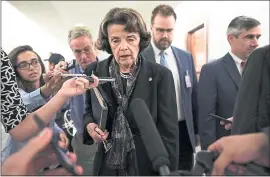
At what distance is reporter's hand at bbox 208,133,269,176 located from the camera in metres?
0.44

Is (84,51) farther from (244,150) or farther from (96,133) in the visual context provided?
(244,150)

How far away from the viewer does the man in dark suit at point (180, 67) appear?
1179 millimetres

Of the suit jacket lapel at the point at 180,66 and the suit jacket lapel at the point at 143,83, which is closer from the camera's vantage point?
the suit jacket lapel at the point at 143,83

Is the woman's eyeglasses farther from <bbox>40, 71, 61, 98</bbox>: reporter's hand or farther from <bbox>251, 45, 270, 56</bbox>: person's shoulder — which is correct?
<bbox>251, 45, 270, 56</bbox>: person's shoulder

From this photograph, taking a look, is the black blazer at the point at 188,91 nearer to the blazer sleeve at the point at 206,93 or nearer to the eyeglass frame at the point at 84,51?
the blazer sleeve at the point at 206,93

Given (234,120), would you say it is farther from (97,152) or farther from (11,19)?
(11,19)

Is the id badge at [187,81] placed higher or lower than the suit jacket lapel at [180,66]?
lower

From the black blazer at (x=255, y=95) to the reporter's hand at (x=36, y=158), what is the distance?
288 millimetres

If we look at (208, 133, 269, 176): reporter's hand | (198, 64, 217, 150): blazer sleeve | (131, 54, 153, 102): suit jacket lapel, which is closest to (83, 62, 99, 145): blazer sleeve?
(131, 54, 153, 102): suit jacket lapel

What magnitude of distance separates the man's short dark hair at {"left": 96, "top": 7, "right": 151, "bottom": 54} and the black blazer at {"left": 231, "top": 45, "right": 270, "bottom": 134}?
32cm

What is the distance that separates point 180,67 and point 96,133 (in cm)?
64

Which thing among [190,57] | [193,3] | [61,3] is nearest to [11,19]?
[61,3]

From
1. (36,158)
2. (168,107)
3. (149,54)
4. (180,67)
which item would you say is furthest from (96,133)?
(180,67)

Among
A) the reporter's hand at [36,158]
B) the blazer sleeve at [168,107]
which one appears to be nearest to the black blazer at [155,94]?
the blazer sleeve at [168,107]
